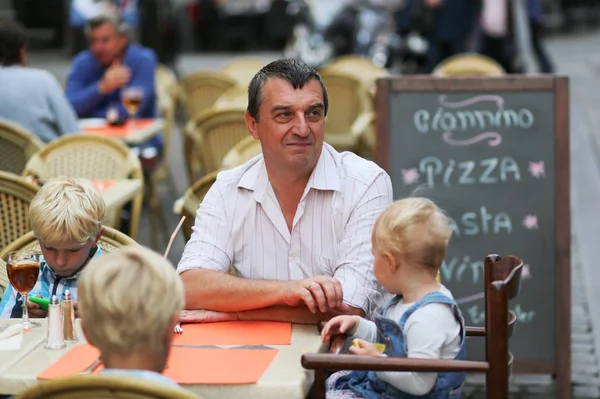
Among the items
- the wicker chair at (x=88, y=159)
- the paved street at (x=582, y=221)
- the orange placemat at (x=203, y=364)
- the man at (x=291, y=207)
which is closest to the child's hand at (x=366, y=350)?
the orange placemat at (x=203, y=364)

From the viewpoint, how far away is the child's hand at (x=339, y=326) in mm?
3285

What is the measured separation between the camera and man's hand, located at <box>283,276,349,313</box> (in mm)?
3453

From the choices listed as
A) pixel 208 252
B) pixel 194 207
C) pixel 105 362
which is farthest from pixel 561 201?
pixel 105 362

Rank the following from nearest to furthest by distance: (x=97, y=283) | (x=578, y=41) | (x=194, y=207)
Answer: (x=97, y=283)
(x=194, y=207)
(x=578, y=41)

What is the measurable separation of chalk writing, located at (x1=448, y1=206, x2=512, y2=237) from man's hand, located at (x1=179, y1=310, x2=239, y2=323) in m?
1.96

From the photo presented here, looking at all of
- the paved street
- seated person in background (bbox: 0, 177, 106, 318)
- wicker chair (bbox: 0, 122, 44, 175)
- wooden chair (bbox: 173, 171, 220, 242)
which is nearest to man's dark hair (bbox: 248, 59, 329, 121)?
seated person in background (bbox: 0, 177, 106, 318)

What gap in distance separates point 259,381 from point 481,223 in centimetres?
262

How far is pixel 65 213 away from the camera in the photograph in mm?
3639

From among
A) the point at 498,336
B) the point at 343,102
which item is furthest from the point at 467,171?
the point at 343,102

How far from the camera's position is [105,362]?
97.6 inches

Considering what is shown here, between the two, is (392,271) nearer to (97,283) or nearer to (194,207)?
(97,283)

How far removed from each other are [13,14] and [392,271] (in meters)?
22.0

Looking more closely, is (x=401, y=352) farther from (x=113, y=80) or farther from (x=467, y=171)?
(x=113, y=80)

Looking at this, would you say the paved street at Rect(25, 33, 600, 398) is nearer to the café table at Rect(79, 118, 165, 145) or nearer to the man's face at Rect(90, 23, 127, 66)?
the café table at Rect(79, 118, 165, 145)
